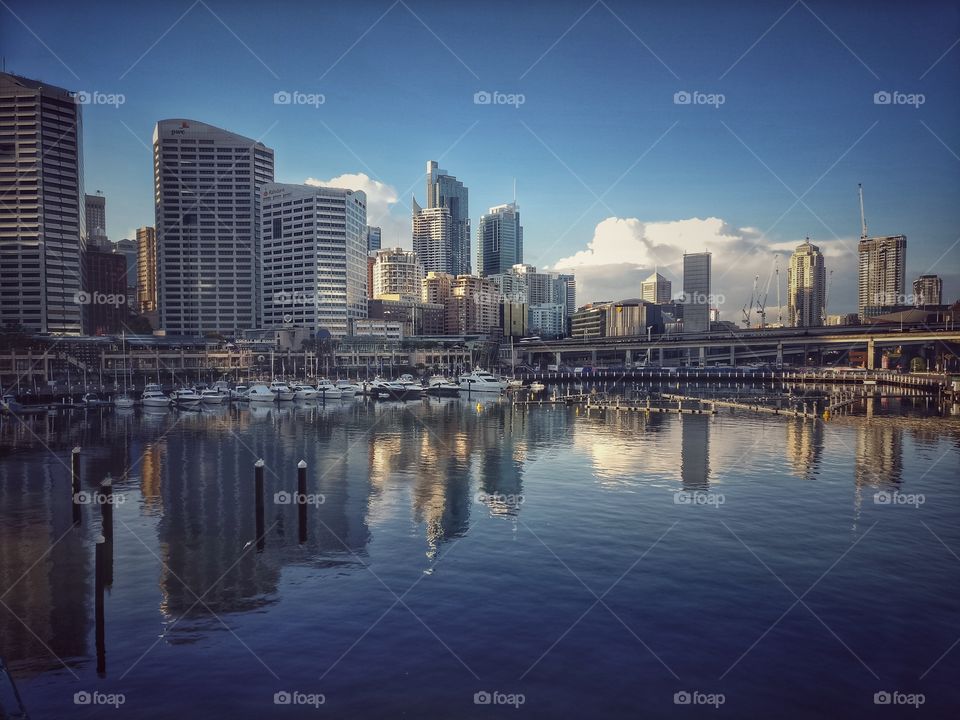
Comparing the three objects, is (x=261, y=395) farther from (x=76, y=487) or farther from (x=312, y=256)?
(x=312, y=256)

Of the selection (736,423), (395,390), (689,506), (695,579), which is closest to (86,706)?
(695,579)

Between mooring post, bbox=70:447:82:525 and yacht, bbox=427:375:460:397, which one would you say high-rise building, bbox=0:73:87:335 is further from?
mooring post, bbox=70:447:82:525

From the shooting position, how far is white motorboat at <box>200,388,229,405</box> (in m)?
82.8

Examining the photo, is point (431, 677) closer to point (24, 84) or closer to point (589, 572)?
point (589, 572)

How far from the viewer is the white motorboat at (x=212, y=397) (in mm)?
82750

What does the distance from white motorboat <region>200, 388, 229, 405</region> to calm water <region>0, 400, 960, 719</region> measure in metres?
42.6

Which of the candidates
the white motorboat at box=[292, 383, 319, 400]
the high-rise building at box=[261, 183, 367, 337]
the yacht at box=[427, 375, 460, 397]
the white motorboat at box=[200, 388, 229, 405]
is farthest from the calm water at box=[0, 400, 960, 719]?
the high-rise building at box=[261, 183, 367, 337]

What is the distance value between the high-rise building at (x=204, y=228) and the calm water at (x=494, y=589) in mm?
166401

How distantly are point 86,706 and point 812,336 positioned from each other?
164 metres

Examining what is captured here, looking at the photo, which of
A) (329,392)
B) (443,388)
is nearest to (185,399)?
(329,392)

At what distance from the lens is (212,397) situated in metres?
82.8

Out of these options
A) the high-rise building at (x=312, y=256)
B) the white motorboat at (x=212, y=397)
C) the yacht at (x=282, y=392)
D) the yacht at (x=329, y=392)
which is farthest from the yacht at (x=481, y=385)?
the high-rise building at (x=312, y=256)

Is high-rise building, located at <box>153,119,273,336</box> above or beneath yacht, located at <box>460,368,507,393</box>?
above

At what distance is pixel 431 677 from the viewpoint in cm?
1509
